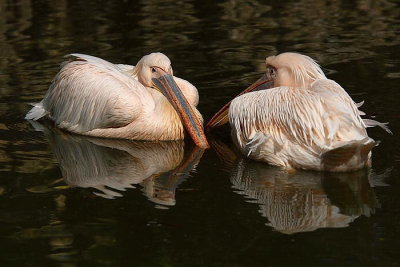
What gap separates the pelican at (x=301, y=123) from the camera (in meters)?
5.82

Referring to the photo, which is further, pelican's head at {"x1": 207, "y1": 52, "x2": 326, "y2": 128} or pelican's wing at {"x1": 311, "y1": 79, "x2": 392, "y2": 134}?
pelican's head at {"x1": 207, "y1": 52, "x2": 326, "y2": 128}

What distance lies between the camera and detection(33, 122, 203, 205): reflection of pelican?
19.0 feet

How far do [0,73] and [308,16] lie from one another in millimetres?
4110

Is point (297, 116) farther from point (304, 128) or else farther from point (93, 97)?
point (93, 97)

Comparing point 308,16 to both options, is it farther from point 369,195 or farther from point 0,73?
point 369,195

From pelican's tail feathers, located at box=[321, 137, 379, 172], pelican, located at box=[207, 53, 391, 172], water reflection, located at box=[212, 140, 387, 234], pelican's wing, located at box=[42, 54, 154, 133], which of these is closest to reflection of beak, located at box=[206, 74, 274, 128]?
pelican, located at box=[207, 53, 391, 172]

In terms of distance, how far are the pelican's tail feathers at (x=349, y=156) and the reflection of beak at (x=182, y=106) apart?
1.19 metres

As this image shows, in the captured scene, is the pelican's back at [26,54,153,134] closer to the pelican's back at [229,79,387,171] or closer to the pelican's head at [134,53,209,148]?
the pelican's head at [134,53,209,148]

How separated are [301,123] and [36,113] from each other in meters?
2.51

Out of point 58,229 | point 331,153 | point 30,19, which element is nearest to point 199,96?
point 331,153

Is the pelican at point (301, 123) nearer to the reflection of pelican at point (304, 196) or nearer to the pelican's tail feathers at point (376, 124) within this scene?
the pelican's tail feathers at point (376, 124)

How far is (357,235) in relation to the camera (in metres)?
4.82

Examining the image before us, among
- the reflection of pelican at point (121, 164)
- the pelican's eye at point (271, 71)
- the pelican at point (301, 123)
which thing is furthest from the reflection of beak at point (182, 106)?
the pelican's eye at point (271, 71)

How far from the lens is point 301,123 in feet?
19.5
